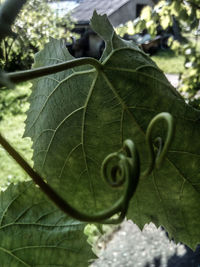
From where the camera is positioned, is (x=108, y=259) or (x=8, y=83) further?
(x=108, y=259)

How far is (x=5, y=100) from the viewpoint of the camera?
4.76 metres

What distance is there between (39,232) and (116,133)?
0.57 ft

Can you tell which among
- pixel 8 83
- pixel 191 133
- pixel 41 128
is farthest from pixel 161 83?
pixel 8 83

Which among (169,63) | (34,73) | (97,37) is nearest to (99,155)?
(34,73)

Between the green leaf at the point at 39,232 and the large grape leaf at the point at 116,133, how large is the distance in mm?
43

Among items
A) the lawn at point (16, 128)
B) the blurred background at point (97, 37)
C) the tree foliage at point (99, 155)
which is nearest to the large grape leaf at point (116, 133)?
the tree foliage at point (99, 155)

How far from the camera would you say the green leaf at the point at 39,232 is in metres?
0.53

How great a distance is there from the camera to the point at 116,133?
0.54 meters

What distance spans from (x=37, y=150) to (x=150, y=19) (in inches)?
50.4

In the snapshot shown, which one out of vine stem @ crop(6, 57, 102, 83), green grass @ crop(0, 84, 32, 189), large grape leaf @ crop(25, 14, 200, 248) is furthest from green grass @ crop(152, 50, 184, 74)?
vine stem @ crop(6, 57, 102, 83)

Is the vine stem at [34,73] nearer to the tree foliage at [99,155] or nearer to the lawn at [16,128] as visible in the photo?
the tree foliage at [99,155]

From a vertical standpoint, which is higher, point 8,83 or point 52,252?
point 8,83

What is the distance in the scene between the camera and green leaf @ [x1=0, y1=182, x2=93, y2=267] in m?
0.53

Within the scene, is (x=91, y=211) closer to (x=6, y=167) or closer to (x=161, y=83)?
(x=161, y=83)
